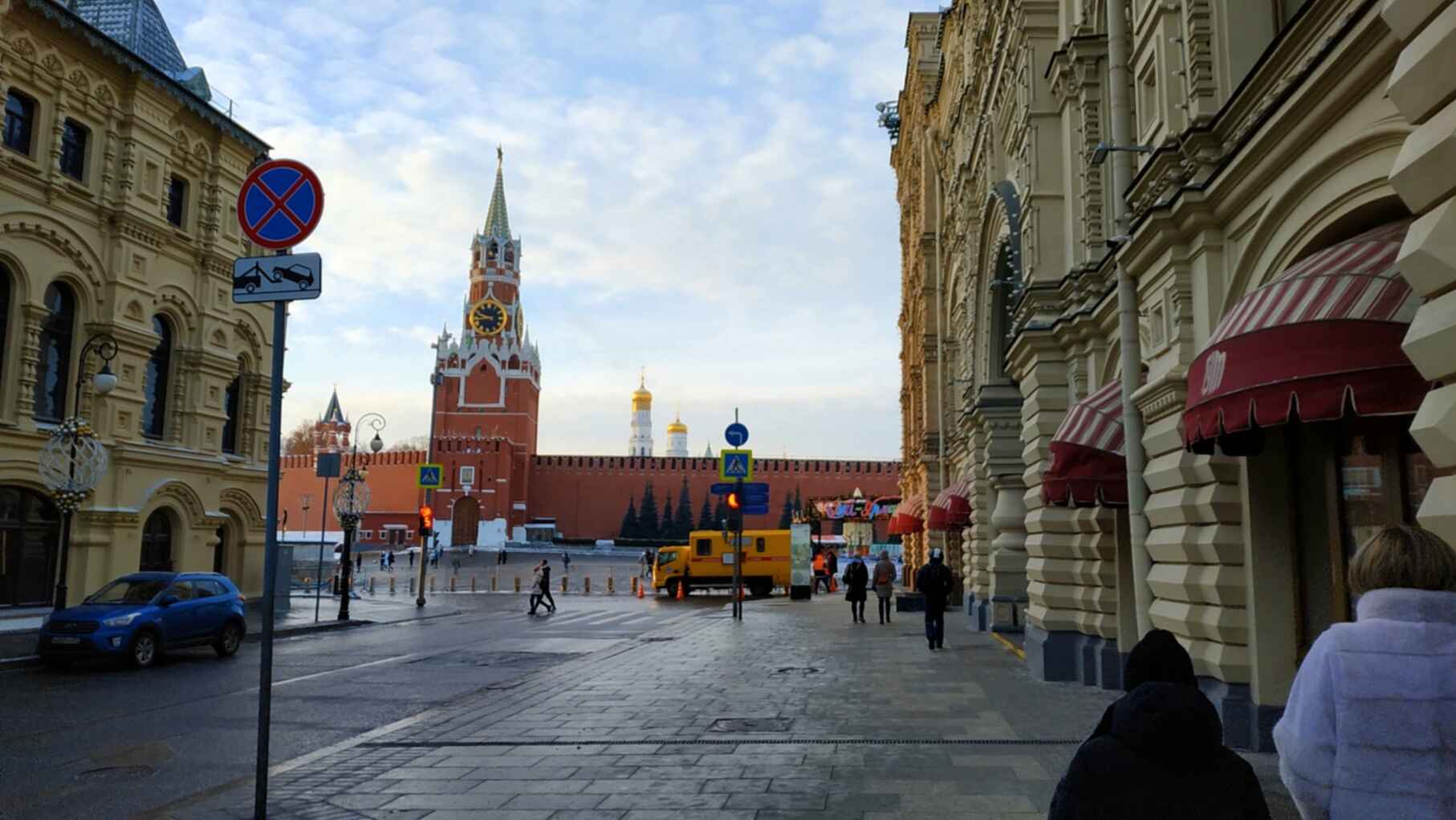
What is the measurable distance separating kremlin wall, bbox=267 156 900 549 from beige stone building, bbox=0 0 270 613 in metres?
68.2

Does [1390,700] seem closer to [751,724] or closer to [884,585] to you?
[751,724]

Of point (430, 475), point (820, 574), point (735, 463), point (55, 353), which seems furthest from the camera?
point (820, 574)

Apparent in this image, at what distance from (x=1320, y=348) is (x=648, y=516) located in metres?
101

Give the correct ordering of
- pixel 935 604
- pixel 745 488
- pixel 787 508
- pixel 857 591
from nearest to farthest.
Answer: pixel 935 604
pixel 857 591
pixel 745 488
pixel 787 508

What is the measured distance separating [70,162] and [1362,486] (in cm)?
2658

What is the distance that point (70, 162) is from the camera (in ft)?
81.7

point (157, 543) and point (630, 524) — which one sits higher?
point (630, 524)

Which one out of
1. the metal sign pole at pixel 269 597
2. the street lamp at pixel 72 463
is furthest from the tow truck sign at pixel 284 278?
the street lamp at pixel 72 463

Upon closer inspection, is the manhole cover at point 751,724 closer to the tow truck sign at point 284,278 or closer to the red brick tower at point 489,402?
the tow truck sign at point 284,278

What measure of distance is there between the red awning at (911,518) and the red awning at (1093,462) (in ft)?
75.4

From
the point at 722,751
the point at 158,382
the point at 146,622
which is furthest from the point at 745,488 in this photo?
the point at 722,751

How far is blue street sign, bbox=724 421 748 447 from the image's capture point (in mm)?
26984

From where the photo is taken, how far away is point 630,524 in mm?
105938

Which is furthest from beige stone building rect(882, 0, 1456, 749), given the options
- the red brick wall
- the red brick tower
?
the red brick wall
